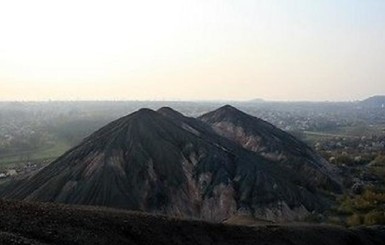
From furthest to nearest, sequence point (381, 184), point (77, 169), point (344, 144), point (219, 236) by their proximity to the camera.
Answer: point (344, 144)
point (381, 184)
point (77, 169)
point (219, 236)

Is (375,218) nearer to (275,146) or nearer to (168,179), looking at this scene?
(168,179)

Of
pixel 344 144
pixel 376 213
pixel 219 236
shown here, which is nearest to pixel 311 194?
pixel 376 213

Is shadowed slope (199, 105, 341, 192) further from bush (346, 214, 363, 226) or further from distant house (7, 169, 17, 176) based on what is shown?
distant house (7, 169, 17, 176)

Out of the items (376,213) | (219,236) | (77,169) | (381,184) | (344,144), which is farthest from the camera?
(344,144)

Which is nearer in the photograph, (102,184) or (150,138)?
(102,184)

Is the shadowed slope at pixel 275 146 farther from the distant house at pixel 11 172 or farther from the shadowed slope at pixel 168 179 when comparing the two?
the distant house at pixel 11 172

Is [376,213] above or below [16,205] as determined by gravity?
below

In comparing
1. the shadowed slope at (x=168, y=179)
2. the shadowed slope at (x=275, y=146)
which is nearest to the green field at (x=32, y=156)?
the shadowed slope at (x=275, y=146)

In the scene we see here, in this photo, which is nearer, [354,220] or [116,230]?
[116,230]

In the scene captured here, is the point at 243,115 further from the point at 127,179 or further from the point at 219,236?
the point at 219,236

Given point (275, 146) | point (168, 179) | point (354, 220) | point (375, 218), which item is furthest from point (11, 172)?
point (375, 218)
